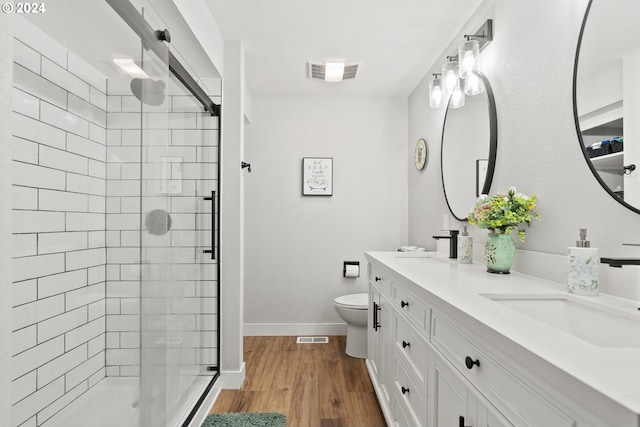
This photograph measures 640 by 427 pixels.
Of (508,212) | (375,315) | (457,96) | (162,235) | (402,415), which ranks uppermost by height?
(457,96)

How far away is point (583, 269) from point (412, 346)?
Result: 673 mm

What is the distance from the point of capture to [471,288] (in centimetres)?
121

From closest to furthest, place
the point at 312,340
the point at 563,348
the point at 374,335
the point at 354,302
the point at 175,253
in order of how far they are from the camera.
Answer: the point at 563,348
the point at 175,253
the point at 374,335
the point at 354,302
the point at 312,340

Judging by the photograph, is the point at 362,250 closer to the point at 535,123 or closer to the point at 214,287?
the point at 214,287

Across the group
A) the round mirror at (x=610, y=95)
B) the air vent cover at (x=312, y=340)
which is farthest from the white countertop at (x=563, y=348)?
the air vent cover at (x=312, y=340)

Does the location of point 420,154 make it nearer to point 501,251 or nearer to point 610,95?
point 501,251

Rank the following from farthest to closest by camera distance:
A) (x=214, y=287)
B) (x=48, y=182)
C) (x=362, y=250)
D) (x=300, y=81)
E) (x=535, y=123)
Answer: (x=362, y=250), (x=300, y=81), (x=214, y=287), (x=535, y=123), (x=48, y=182)

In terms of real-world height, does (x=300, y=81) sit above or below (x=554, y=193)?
above

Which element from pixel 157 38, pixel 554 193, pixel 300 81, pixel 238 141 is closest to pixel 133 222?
pixel 157 38

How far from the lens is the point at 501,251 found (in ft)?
5.06

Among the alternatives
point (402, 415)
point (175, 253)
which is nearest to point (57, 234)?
point (175, 253)

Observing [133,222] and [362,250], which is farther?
[362,250]

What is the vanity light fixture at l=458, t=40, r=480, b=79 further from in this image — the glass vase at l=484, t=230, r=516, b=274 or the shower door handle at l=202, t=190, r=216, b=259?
the shower door handle at l=202, t=190, r=216, b=259

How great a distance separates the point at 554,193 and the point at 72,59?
5.77 ft
